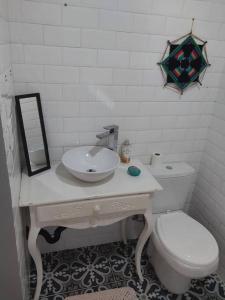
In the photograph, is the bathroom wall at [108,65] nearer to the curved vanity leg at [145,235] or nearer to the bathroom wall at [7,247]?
the curved vanity leg at [145,235]

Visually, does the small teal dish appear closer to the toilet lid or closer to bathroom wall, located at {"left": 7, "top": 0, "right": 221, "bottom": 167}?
bathroom wall, located at {"left": 7, "top": 0, "right": 221, "bottom": 167}

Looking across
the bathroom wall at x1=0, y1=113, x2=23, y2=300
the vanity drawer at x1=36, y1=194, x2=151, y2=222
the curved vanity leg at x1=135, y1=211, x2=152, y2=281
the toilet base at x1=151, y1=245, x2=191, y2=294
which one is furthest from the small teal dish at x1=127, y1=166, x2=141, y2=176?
the bathroom wall at x1=0, y1=113, x2=23, y2=300

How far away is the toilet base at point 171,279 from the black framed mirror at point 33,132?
1.07m

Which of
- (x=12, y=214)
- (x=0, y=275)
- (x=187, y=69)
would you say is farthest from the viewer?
(x=187, y=69)

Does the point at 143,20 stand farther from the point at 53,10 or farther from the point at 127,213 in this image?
the point at 127,213

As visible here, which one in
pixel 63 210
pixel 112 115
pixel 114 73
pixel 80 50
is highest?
pixel 80 50

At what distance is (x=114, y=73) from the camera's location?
4.95 feet

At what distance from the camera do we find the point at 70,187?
1370mm

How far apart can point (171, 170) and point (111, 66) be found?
2.84 feet

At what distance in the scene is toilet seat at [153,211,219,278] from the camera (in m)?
1.38

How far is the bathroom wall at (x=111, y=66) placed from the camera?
1.31m

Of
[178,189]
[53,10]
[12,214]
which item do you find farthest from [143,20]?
[12,214]

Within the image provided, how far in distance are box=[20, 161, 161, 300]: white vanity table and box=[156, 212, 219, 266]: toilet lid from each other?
153mm

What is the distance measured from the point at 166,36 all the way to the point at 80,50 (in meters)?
0.56
